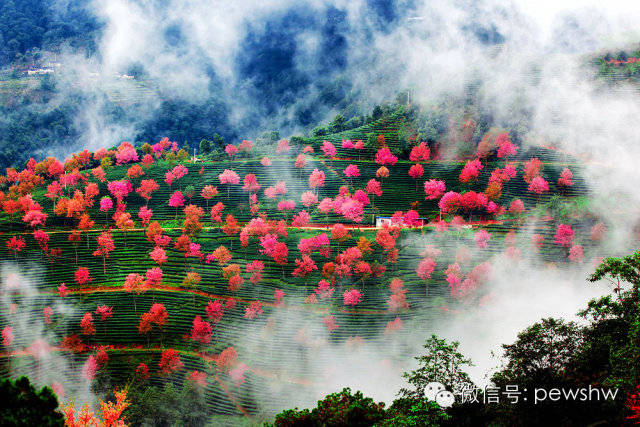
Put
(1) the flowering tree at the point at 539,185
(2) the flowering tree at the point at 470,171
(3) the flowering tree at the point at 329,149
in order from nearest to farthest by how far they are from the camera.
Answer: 1. (1) the flowering tree at the point at 539,185
2. (2) the flowering tree at the point at 470,171
3. (3) the flowering tree at the point at 329,149

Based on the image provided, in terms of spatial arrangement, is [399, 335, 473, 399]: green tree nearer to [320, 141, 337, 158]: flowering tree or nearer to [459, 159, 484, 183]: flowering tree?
[459, 159, 484, 183]: flowering tree

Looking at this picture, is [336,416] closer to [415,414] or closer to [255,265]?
[415,414]

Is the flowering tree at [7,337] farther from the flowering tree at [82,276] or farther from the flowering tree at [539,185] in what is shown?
the flowering tree at [539,185]

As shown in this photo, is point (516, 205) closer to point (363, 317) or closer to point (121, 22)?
point (363, 317)

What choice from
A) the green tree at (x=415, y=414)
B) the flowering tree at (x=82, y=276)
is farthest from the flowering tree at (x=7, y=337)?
the green tree at (x=415, y=414)

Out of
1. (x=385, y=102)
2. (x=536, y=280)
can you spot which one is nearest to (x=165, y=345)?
(x=536, y=280)

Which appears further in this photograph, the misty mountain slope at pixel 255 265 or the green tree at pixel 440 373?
the misty mountain slope at pixel 255 265

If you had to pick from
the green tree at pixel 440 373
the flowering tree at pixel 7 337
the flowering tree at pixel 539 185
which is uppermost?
the flowering tree at pixel 539 185

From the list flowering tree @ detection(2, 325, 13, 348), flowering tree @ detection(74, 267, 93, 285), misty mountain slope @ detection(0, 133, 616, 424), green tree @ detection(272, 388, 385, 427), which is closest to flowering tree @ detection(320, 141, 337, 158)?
misty mountain slope @ detection(0, 133, 616, 424)
